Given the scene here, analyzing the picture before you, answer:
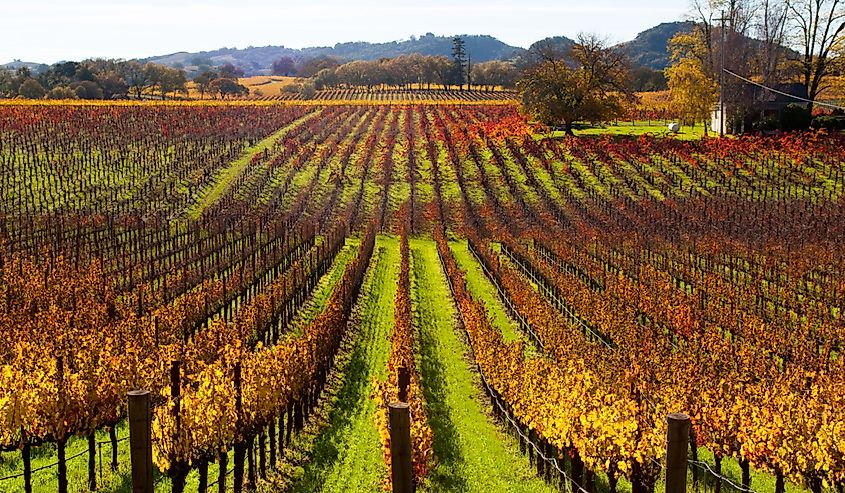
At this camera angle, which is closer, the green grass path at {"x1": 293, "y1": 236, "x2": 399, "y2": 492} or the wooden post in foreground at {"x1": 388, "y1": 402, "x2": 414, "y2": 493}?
the wooden post in foreground at {"x1": 388, "y1": 402, "x2": 414, "y2": 493}

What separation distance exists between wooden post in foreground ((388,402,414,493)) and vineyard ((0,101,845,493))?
4202 mm

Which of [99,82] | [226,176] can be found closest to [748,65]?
[226,176]

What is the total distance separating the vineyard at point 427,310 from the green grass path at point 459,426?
0.26 ft

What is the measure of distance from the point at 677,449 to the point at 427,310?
79.8 feet

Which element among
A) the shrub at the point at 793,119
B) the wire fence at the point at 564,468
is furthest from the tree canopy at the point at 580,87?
the wire fence at the point at 564,468

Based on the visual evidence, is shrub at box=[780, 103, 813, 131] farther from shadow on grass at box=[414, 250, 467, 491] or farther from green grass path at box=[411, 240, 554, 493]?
shadow on grass at box=[414, 250, 467, 491]

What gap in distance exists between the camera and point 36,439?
14312 mm

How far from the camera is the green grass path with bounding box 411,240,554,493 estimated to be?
14633 mm

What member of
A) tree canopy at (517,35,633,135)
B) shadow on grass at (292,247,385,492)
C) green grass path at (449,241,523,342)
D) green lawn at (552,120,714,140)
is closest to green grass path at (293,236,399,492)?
shadow on grass at (292,247,385,492)

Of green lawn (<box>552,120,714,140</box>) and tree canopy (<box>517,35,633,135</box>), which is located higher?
tree canopy (<box>517,35,633,135</box>)

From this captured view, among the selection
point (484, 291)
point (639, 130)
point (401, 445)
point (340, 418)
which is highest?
point (639, 130)

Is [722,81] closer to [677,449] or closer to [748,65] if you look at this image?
[748,65]

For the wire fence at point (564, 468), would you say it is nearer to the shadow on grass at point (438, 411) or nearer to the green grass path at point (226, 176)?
the shadow on grass at point (438, 411)

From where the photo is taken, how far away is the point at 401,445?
14.3ft
